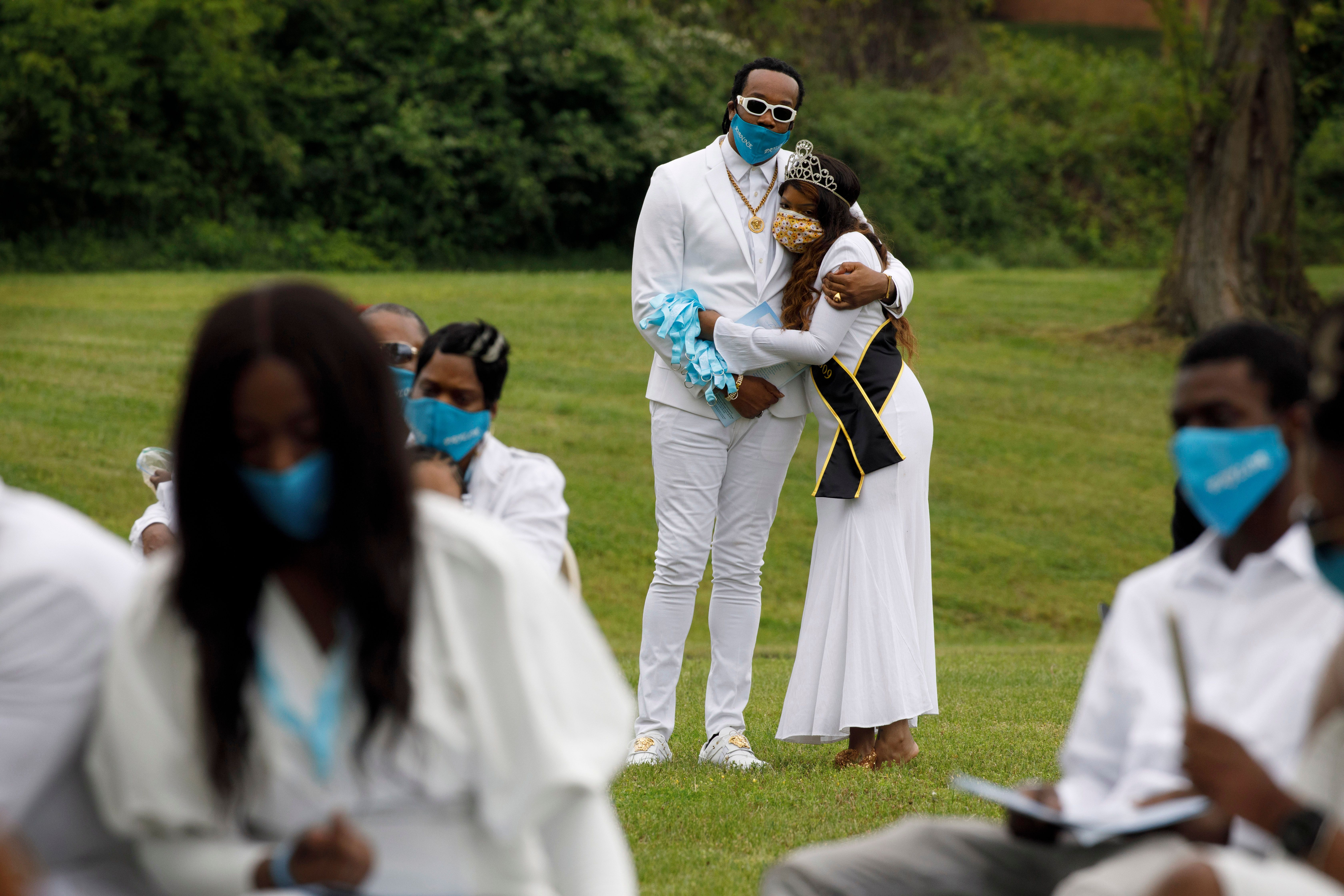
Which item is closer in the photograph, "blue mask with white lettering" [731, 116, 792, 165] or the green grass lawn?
the green grass lawn

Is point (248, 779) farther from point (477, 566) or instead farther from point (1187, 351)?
point (1187, 351)

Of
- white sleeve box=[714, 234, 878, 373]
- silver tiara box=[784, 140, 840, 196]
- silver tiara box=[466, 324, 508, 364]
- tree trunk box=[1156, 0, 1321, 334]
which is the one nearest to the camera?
silver tiara box=[466, 324, 508, 364]

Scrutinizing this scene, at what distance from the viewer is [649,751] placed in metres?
6.26

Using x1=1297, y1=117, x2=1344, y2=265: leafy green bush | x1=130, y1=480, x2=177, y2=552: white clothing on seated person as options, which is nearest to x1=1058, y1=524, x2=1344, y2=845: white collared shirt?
x1=130, y1=480, x2=177, y2=552: white clothing on seated person

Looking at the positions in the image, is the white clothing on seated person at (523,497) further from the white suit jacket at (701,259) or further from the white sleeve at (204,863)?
the white suit jacket at (701,259)

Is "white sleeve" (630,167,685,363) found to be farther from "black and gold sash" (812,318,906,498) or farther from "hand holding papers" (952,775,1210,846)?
"hand holding papers" (952,775,1210,846)

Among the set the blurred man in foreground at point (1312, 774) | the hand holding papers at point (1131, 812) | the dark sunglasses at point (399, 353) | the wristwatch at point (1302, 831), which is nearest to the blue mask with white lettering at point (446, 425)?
the dark sunglasses at point (399, 353)

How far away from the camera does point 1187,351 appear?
3.02m

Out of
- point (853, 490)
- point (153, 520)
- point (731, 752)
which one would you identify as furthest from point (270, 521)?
point (153, 520)

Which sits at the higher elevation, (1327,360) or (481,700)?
(1327,360)

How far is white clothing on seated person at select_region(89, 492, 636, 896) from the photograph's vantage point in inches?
98.7

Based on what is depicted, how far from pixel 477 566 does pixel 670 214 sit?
4.04 m

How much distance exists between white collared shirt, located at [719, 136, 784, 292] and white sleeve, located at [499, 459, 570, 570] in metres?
2.73

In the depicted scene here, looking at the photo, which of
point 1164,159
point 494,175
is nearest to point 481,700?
point 494,175
